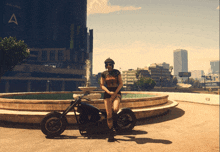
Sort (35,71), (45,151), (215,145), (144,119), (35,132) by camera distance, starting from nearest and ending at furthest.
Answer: (45,151), (215,145), (35,132), (144,119), (35,71)

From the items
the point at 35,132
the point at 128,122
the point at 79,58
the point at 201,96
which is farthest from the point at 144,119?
the point at 79,58

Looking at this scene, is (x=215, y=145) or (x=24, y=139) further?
(x=24, y=139)

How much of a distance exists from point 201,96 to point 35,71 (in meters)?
76.4

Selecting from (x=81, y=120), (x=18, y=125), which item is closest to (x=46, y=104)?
(x=18, y=125)

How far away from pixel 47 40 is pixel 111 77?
117 meters

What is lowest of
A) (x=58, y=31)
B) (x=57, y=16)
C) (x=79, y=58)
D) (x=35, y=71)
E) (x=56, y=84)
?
(x=56, y=84)

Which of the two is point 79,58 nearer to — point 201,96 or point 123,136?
point 201,96

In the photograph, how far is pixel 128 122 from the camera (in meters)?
6.04

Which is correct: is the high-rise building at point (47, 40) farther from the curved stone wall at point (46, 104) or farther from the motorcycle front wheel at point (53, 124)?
the motorcycle front wheel at point (53, 124)

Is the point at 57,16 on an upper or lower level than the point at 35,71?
upper

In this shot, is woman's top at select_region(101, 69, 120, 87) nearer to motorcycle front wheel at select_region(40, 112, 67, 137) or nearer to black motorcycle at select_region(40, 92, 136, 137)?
black motorcycle at select_region(40, 92, 136, 137)

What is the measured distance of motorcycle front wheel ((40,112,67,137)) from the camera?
5.44m

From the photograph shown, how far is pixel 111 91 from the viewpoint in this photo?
5195 millimetres

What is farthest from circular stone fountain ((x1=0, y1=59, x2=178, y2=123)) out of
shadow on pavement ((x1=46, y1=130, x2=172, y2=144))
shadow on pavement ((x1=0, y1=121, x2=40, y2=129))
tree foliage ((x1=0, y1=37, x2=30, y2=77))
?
tree foliage ((x1=0, y1=37, x2=30, y2=77))
